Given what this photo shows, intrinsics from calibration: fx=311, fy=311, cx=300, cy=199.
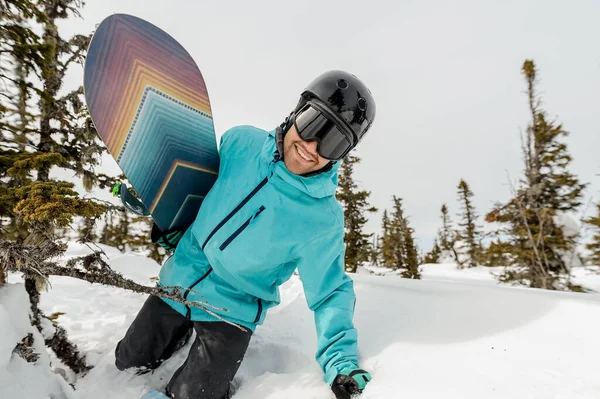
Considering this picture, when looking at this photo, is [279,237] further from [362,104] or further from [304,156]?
[362,104]

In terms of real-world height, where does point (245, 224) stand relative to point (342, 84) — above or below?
below

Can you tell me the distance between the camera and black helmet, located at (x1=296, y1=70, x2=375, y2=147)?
236 cm

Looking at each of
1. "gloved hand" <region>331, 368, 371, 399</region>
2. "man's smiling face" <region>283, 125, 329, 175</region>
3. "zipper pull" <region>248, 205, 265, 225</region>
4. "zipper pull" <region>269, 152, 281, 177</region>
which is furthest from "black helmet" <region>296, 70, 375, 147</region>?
"gloved hand" <region>331, 368, 371, 399</region>

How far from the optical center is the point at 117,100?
243 cm

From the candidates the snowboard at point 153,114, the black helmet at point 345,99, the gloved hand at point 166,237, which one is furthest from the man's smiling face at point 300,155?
the gloved hand at point 166,237

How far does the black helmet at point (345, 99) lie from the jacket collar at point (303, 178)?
352 mm

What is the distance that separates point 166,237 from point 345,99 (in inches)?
82.1

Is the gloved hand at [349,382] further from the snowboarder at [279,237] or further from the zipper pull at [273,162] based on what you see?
the zipper pull at [273,162]

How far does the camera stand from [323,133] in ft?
7.71

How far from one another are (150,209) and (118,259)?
6973mm

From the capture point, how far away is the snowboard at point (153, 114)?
2352 millimetres

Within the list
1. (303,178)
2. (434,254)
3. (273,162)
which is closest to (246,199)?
(273,162)

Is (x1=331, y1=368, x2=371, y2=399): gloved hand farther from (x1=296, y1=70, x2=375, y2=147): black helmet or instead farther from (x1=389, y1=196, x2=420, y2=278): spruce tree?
(x1=389, y1=196, x2=420, y2=278): spruce tree

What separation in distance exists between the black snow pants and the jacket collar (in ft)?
4.37
